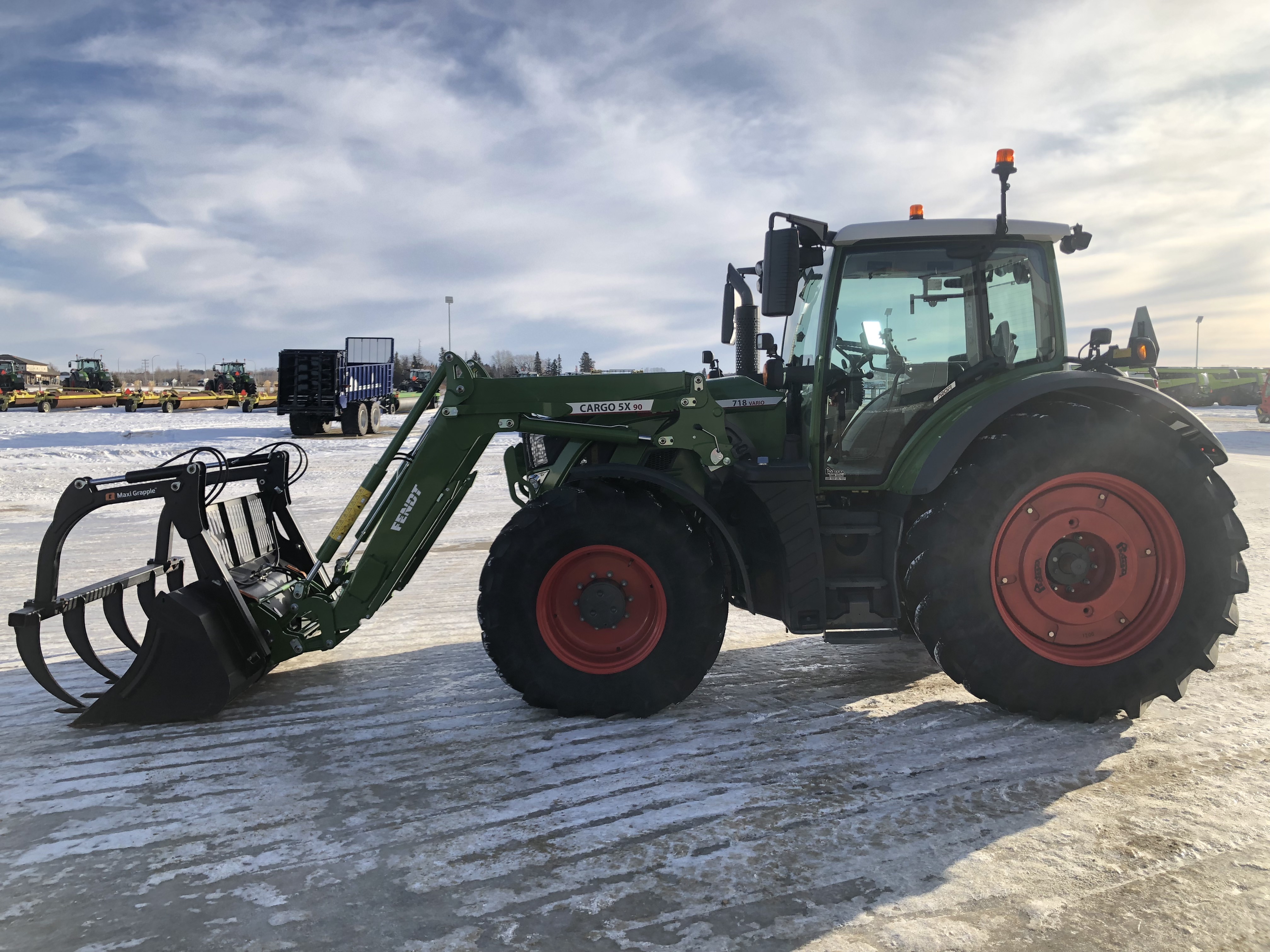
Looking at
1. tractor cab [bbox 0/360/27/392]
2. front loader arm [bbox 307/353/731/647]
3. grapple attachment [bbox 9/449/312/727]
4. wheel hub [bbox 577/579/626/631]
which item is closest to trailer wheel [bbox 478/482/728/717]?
wheel hub [bbox 577/579/626/631]

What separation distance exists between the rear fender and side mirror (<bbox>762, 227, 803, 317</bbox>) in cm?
88

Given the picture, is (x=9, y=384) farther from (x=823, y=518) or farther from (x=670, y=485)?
(x=823, y=518)

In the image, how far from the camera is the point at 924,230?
3928 mm

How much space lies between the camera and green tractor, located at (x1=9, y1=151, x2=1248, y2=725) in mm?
3580

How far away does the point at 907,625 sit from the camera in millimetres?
4043

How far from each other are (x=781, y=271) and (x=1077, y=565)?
A: 6.25 feet

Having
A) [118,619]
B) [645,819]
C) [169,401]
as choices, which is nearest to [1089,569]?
[645,819]

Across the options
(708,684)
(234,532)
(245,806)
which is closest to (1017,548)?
(708,684)

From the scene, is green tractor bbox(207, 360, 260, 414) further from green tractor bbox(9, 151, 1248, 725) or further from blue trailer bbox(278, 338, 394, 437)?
green tractor bbox(9, 151, 1248, 725)

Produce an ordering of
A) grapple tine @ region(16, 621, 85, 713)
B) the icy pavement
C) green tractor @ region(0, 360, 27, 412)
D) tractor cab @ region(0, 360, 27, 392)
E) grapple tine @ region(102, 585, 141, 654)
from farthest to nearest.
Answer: tractor cab @ region(0, 360, 27, 392) < green tractor @ region(0, 360, 27, 412) < grapple tine @ region(102, 585, 141, 654) < grapple tine @ region(16, 621, 85, 713) < the icy pavement

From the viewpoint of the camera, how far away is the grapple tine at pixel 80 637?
12.5ft

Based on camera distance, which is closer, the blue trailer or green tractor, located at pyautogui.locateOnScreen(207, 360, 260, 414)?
the blue trailer

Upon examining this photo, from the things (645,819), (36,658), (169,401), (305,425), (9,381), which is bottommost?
(645,819)

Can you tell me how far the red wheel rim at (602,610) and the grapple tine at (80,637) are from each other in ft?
6.99
